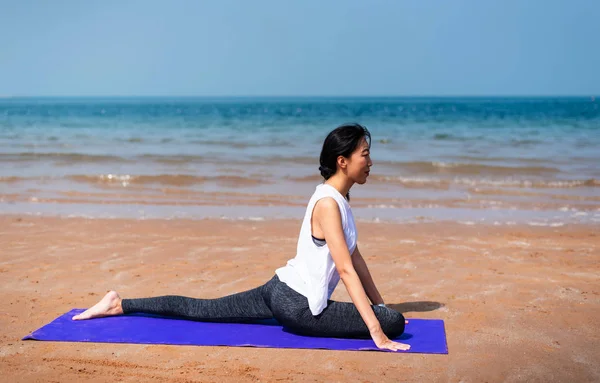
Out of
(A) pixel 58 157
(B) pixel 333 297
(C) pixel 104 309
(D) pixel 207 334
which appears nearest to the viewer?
(D) pixel 207 334

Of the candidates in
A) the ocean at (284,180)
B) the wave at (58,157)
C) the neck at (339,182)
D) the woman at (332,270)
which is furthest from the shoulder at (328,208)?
the wave at (58,157)

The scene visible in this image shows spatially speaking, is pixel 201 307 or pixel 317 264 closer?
pixel 317 264

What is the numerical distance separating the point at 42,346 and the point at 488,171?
11631 millimetres

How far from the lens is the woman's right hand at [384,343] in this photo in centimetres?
400

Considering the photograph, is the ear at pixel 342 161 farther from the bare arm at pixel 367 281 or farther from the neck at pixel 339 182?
the bare arm at pixel 367 281

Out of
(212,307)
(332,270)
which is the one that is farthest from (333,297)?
(332,270)

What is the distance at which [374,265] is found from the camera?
20.5 feet

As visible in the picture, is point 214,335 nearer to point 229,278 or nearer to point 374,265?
point 229,278

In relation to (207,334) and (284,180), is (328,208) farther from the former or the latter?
(284,180)

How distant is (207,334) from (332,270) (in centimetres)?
87

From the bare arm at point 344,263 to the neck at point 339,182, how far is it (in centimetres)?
15

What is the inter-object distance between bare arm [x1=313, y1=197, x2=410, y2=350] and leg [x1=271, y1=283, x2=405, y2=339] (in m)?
0.13

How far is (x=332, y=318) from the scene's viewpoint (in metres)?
4.15

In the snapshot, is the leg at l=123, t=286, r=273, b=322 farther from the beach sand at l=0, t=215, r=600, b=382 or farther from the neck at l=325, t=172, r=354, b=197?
the neck at l=325, t=172, r=354, b=197
